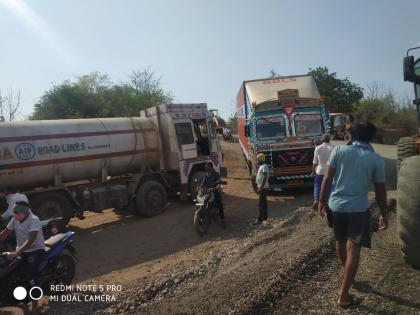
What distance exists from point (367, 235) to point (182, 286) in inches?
96.5

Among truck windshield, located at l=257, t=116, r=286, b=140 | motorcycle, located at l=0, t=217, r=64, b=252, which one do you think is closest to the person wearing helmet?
truck windshield, located at l=257, t=116, r=286, b=140

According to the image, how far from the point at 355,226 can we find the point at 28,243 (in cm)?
385

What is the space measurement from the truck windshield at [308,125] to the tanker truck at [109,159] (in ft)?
8.77

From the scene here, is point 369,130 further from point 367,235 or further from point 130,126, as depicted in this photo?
point 130,126

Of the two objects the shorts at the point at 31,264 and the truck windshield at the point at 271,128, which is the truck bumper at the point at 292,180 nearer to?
the truck windshield at the point at 271,128

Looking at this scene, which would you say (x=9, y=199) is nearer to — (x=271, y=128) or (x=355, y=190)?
(x=355, y=190)

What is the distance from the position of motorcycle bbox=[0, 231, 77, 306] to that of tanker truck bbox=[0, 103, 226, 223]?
418 cm

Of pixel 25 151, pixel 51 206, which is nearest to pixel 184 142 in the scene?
pixel 51 206

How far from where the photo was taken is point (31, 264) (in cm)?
527

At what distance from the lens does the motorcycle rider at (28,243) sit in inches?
202

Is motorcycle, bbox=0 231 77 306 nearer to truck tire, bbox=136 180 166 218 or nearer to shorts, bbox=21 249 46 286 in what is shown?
shorts, bbox=21 249 46 286

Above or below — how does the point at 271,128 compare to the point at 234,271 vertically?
above

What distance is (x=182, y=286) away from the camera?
210 inches

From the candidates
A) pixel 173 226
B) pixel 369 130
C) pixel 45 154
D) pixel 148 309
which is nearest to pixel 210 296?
pixel 148 309
